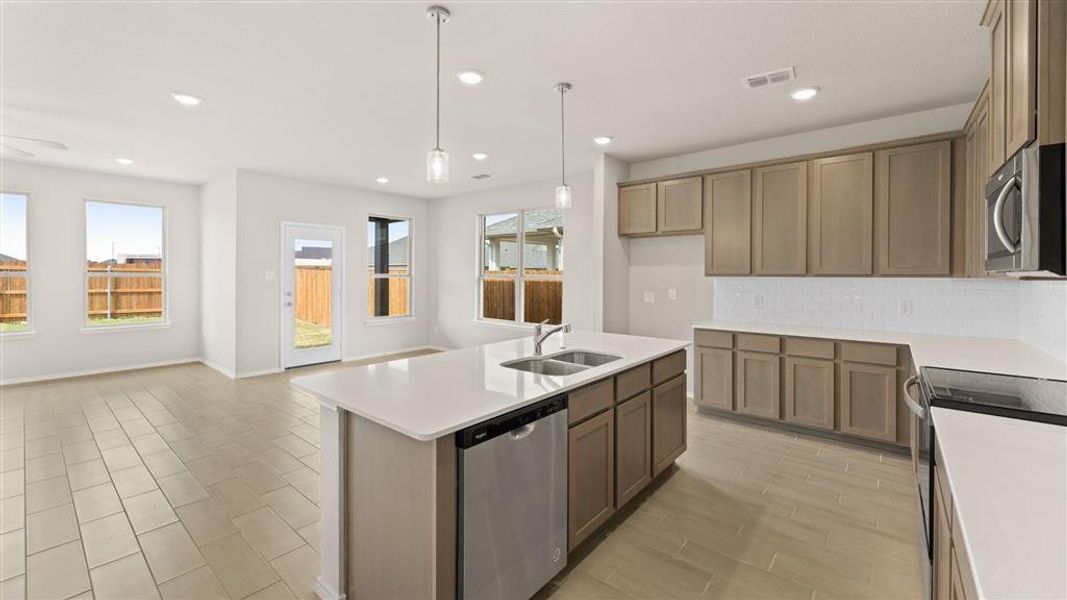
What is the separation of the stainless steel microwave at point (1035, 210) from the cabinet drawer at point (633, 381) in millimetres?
1539

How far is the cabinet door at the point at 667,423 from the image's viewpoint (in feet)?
9.33

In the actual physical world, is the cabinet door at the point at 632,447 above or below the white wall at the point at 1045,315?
below

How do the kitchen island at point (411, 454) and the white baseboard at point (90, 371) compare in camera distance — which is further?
the white baseboard at point (90, 371)

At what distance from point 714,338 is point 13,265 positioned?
7.75 metres

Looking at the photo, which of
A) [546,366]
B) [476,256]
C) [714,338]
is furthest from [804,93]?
[476,256]

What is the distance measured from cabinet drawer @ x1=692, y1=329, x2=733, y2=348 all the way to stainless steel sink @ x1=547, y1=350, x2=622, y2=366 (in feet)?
6.01

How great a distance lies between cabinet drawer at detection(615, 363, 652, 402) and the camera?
246 cm

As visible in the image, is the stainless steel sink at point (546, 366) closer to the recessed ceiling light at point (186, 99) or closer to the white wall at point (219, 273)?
the recessed ceiling light at point (186, 99)

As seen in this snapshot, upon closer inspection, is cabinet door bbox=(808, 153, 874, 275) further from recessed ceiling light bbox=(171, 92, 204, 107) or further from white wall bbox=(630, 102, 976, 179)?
recessed ceiling light bbox=(171, 92, 204, 107)

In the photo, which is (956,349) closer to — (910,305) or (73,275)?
(910,305)

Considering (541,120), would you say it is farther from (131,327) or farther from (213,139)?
(131,327)

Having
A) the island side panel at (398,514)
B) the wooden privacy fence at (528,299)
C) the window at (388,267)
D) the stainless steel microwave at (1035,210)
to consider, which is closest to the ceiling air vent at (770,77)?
the stainless steel microwave at (1035,210)

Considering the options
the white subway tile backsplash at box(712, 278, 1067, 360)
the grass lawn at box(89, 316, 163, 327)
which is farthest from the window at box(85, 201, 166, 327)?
the white subway tile backsplash at box(712, 278, 1067, 360)

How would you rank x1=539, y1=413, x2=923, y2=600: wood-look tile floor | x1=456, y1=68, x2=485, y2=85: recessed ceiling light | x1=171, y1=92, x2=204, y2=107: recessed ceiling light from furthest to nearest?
x1=171, y1=92, x2=204, y2=107: recessed ceiling light → x1=456, y1=68, x2=485, y2=85: recessed ceiling light → x1=539, y1=413, x2=923, y2=600: wood-look tile floor
